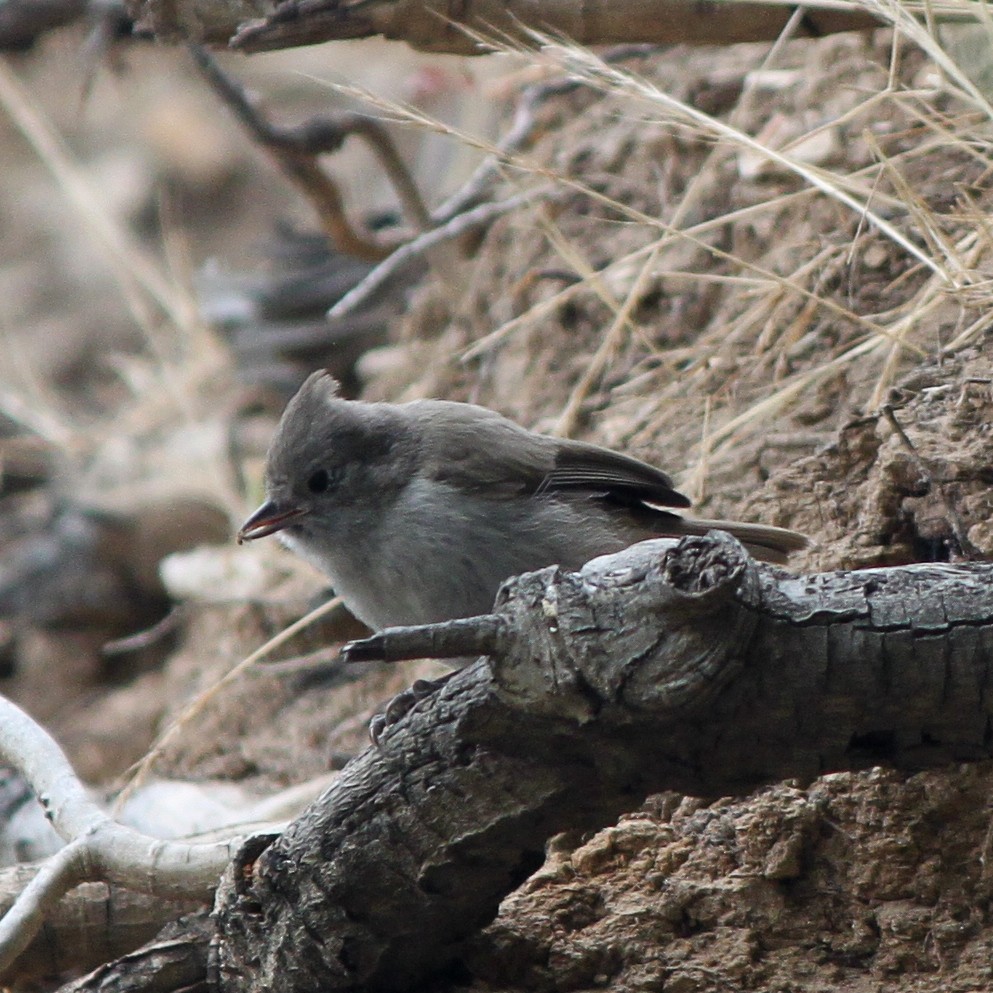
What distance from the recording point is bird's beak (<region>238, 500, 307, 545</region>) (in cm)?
439

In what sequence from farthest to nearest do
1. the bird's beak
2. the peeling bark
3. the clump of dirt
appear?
the bird's beak, the clump of dirt, the peeling bark

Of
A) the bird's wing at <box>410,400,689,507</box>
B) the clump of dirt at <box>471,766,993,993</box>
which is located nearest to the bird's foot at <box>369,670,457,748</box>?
the clump of dirt at <box>471,766,993,993</box>

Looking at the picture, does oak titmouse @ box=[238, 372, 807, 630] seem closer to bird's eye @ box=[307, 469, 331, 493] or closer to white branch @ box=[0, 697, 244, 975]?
bird's eye @ box=[307, 469, 331, 493]

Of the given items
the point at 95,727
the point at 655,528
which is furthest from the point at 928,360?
the point at 95,727

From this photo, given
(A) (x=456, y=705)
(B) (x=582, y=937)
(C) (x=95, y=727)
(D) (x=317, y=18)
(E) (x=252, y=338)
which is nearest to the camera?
(A) (x=456, y=705)

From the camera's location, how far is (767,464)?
15.3 feet

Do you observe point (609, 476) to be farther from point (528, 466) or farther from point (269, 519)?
point (269, 519)

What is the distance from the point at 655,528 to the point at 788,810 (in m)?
1.16

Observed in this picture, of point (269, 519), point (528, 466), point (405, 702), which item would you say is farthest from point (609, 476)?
point (405, 702)

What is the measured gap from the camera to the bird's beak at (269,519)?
14.4 ft

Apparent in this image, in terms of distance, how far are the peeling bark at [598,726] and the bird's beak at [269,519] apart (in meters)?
1.46

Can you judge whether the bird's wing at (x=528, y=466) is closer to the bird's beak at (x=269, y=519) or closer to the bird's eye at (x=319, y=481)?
the bird's eye at (x=319, y=481)

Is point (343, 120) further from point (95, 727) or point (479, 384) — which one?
point (95, 727)

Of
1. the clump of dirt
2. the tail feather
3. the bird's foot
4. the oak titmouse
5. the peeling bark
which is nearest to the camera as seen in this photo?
the peeling bark
